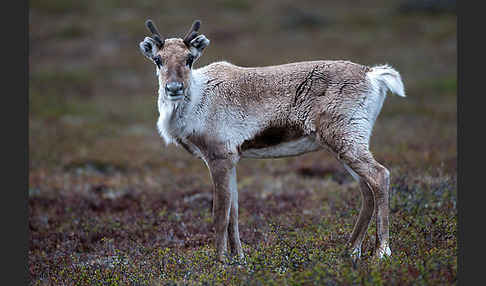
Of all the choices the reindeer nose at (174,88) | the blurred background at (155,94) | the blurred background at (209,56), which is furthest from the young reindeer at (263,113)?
the blurred background at (209,56)

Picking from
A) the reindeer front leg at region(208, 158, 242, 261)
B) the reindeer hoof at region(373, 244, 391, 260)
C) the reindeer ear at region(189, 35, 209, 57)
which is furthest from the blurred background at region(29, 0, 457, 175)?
the reindeer ear at region(189, 35, 209, 57)

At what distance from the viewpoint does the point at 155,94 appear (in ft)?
78.1

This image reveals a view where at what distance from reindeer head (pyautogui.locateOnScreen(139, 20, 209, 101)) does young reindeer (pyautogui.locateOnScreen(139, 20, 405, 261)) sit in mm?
14

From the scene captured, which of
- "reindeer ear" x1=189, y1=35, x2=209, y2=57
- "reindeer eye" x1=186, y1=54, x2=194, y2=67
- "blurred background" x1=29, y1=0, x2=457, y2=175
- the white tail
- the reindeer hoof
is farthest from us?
"blurred background" x1=29, y1=0, x2=457, y2=175

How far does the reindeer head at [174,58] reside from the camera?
7160mm

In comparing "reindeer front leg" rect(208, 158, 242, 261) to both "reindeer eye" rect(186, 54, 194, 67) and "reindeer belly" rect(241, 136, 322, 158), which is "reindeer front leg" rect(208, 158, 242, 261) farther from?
"reindeer eye" rect(186, 54, 194, 67)

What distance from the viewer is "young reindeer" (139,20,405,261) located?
7195 mm

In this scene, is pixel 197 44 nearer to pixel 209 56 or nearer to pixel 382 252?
pixel 382 252

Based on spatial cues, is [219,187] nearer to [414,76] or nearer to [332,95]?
[332,95]

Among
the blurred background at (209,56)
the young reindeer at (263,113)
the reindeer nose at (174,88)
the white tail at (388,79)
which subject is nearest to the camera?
the reindeer nose at (174,88)

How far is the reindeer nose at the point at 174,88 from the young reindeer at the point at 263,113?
1 cm

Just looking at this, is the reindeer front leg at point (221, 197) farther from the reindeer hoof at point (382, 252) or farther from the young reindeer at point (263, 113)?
the reindeer hoof at point (382, 252)

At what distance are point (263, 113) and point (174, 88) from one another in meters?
1.34

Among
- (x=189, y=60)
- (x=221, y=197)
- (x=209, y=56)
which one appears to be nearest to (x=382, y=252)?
(x=221, y=197)
